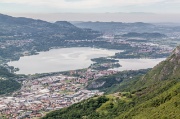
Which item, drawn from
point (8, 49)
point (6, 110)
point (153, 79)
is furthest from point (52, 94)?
point (8, 49)

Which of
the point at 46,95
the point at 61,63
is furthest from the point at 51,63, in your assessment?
the point at 46,95

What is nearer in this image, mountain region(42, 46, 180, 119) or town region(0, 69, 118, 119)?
mountain region(42, 46, 180, 119)

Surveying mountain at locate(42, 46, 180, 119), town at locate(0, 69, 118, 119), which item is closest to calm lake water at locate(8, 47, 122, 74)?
town at locate(0, 69, 118, 119)

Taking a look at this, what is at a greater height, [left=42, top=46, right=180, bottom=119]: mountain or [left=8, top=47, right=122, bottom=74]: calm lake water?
[left=42, top=46, right=180, bottom=119]: mountain

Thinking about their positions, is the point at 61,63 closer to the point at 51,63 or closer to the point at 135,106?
the point at 51,63

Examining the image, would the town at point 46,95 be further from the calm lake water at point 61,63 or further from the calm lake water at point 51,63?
the calm lake water at point 61,63

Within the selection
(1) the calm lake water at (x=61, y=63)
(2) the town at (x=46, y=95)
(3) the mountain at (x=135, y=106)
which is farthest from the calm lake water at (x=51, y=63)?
(3) the mountain at (x=135, y=106)

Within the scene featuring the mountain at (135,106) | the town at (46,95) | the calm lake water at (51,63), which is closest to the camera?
the mountain at (135,106)

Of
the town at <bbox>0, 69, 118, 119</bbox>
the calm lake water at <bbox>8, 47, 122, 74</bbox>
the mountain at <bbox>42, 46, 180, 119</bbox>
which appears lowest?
the town at <bbox>0, 69, 118, 119</bbox>

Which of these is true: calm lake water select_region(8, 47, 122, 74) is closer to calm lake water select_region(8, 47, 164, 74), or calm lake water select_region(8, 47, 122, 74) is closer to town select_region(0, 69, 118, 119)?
calm lake water select_region(8, 47, 164, 74)

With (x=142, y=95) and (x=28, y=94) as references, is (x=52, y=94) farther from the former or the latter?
(x=142, y=95)

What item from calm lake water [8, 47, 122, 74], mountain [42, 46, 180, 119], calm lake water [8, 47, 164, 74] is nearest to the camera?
mountain [42, 46, 180, 119]
